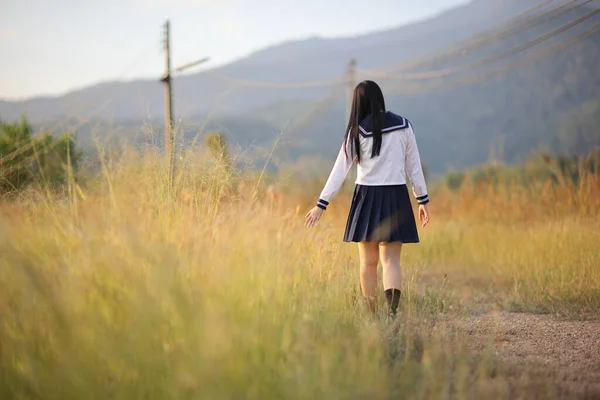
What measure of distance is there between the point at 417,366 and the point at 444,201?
481 inches

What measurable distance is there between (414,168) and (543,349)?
1.65 metres

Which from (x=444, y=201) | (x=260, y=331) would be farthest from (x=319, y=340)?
(x=444, y=201)

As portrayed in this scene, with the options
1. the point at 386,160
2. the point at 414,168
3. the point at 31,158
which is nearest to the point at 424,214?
the point at 414,168

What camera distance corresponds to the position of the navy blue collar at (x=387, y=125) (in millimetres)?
4809

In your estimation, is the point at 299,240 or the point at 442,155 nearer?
the point at 299,240

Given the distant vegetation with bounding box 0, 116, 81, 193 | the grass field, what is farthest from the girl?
the distant vegetation with bounding box 0, 116, 81, 193

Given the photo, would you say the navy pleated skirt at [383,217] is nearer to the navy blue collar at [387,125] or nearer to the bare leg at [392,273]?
the bare leg at [392,273]

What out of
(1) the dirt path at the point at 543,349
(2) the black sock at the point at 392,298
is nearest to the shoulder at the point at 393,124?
(2) the black sock at the point at 392,298

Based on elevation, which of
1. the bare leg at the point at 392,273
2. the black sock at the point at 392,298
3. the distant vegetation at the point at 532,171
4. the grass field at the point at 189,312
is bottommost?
the distant vegetation at the point at 532,171

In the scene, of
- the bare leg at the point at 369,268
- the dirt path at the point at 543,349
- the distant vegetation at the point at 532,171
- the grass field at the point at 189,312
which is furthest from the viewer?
the distant vegetation at the point at 532,171

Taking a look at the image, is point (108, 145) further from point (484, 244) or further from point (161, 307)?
point (484, 244)

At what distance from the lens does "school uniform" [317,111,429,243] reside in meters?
4.75

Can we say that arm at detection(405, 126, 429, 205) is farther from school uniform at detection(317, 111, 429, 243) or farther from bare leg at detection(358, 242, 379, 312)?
bare leg at detection(358, 242, 379, 312)

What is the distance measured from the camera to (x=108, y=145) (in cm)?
437
